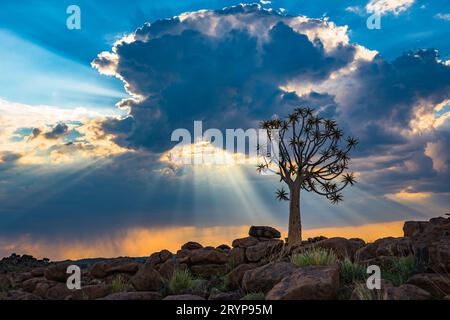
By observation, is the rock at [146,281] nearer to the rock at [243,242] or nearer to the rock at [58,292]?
the rock at [58,292]

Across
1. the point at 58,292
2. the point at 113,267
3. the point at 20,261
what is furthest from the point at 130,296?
the point at 20,261

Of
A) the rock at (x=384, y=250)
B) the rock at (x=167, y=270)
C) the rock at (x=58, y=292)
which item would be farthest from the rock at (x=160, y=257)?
the rock at (x=384, y=250)

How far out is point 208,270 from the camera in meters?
20.6

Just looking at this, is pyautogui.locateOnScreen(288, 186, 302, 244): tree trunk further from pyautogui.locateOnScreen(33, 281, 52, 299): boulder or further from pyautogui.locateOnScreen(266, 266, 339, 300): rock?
pyautogui.locateOnScreen(266, 266, 339, 300): rock

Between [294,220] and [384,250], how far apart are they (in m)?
17.3

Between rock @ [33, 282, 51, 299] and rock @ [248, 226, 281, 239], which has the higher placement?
rock @ [248, 226, 281, 239]

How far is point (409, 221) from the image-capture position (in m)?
24.8

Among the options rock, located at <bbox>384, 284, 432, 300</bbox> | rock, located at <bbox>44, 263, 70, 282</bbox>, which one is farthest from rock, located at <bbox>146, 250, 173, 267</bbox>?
rock, located at <bbox>384, 284, 432, 300</bbox>

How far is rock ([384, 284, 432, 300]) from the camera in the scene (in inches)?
412

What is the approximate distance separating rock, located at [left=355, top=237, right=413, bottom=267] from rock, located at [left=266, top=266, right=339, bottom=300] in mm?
4653

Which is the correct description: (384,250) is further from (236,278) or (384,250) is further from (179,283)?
(179,283)
